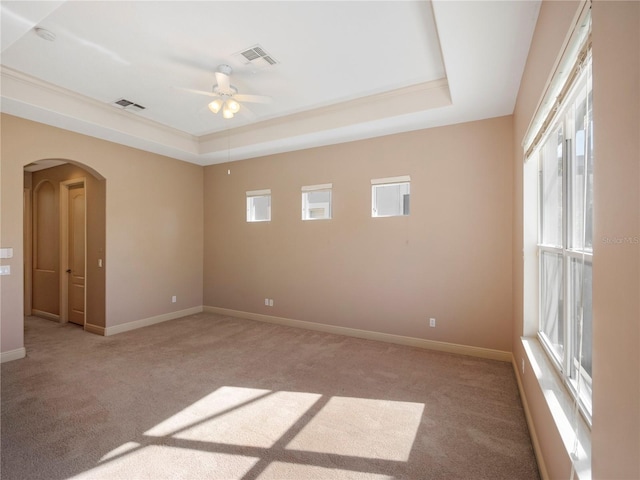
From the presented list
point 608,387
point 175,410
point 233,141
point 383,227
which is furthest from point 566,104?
point 233,141

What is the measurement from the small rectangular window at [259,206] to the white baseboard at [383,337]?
170 centimetres

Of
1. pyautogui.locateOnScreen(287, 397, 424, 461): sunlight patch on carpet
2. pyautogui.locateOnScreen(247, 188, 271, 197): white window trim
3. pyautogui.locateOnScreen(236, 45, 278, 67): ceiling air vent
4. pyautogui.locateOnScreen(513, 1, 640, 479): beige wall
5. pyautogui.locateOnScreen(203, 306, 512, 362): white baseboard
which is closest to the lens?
pyautogui.locateOnScreen(513, 1, 640, 479): beige wall

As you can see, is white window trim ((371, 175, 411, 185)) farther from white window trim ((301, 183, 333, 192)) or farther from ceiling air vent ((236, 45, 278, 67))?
ceiling air vent ((236, 45, 278, 67))

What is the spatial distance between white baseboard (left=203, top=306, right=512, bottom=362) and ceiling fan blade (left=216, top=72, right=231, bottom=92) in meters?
3.48

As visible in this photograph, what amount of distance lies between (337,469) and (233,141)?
4542 mm

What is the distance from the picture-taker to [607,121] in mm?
917

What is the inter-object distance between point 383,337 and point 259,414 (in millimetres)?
2285

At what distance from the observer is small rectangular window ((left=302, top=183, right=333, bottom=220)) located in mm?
4879

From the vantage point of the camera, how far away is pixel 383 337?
173 inches

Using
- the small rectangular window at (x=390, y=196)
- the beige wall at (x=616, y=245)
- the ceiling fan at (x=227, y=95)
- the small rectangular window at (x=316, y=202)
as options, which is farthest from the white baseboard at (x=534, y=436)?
the ceiling fan at (x=227, y=95)

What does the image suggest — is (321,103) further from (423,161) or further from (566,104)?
(566,104)

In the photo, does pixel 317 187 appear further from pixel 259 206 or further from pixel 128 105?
pixel 128 105

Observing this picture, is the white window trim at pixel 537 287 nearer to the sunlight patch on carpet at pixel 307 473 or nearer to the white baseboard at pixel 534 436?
the white baseboard at pixel 534 436

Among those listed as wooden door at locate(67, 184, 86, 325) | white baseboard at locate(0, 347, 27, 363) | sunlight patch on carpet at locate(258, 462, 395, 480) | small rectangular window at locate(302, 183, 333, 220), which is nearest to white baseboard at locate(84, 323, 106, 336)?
wooden door at locate(67, 184, 86, 325)
